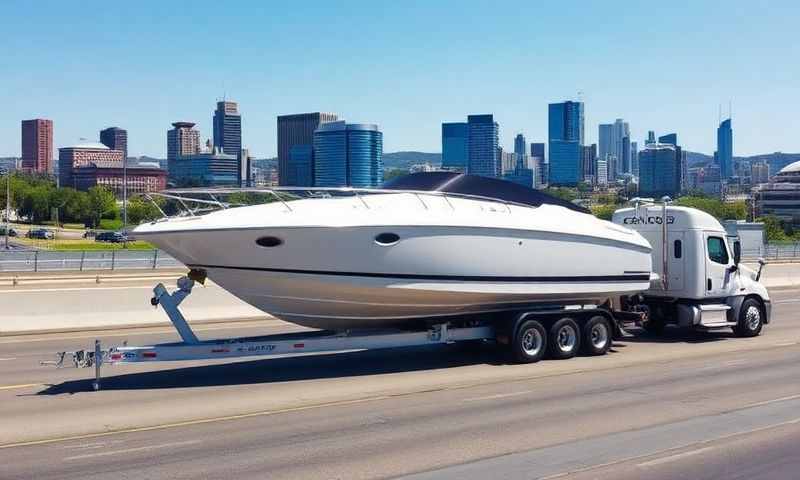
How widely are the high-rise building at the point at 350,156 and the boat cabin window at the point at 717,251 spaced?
262 feet

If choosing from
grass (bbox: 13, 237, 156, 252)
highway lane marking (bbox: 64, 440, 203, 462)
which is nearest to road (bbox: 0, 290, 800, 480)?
highway lane marking (bbox: 64, 440, 203, 462)

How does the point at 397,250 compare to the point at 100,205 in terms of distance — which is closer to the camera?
the point at 397,250

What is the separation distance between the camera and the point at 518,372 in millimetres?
16422

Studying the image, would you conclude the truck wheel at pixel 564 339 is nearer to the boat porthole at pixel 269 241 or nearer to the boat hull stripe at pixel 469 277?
the boat hull stripe at pixel 469 277

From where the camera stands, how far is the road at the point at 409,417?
9.84 m

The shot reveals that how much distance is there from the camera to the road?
984cm

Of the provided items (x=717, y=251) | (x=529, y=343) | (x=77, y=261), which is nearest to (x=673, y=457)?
(x=529, y=343)

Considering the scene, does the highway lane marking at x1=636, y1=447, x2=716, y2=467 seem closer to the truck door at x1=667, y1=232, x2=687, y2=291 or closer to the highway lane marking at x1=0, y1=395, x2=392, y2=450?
the highway lane marking at x1=0, y1=395, x2=392, y2=450

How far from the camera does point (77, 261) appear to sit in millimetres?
39000

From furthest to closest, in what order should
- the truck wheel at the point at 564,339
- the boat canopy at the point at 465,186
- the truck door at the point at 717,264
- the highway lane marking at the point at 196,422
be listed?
the truck door at the point at 717,264 → the truck wheel at the point at 564,339 → the boat canopy at the point at 465,186 → the highway lane marking at the point at 196,422

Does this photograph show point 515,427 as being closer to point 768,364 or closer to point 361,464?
point 361,464

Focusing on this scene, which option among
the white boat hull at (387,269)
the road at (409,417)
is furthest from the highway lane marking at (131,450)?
the white boat hull at (387,269)

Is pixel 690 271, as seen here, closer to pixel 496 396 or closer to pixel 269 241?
pixel 496 396

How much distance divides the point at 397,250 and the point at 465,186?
2.69 meters
